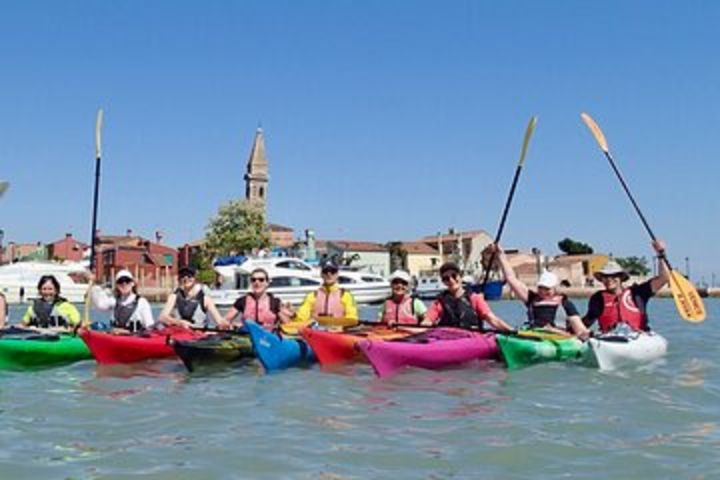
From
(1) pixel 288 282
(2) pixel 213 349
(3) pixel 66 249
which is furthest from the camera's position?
(3) pixel 66 249

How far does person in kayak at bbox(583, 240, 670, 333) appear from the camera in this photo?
10.5 meters

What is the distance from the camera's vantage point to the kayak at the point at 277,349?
29.9 ft

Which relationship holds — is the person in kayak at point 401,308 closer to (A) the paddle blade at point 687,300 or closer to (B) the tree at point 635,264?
(A) the paddle blade at point 687,300

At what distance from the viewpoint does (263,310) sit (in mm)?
10648

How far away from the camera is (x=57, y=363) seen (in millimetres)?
9844

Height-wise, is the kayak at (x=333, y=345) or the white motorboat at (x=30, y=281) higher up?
the white motorboat at (x=30, y=281)

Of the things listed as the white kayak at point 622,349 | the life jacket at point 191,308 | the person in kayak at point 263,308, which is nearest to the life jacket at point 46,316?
the life jacket at point 191,308

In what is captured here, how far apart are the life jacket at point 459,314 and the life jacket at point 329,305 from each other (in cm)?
143

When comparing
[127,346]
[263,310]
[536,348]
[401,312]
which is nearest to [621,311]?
[536,348]

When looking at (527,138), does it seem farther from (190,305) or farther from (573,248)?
(573,248)

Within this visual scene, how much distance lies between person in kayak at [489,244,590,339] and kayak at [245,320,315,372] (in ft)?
9.48

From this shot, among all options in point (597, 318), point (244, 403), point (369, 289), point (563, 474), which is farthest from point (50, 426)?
point (369, 289)

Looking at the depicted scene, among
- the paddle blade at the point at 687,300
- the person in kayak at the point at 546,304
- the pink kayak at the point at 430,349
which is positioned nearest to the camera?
the pink kayak at the point at 430,349

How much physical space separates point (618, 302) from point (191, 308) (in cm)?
537
